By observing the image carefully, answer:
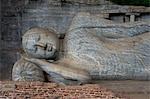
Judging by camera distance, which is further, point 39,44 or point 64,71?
point 39,44

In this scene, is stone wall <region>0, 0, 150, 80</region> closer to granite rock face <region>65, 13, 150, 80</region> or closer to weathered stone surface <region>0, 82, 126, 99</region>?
granite rock face <region>65, 13, 150, 80</region>

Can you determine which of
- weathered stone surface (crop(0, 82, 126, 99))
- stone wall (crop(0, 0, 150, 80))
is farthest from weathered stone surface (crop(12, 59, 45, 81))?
stone wall (crop(0, 0, 150, 80))

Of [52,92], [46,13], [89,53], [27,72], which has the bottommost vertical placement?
[52,92]

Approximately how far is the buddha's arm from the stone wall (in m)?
1.19

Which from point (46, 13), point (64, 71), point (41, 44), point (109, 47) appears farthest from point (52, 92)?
point (46, 13)

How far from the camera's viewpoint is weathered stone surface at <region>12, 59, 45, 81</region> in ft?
17.3

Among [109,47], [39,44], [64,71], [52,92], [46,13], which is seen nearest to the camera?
[52,92]

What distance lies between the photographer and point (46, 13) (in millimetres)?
6676

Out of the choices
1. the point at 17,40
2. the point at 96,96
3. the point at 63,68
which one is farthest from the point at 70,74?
the point at 17,40

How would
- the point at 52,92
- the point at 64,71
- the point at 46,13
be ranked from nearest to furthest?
the point at 52,92 → the point at 64,71 → the point at 46,13

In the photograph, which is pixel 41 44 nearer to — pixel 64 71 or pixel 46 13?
pixel 64 71

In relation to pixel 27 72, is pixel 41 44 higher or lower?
higher

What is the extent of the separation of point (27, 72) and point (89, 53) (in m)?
0.70

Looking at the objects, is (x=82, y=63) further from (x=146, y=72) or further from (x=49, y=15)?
(x=49, y=15)
